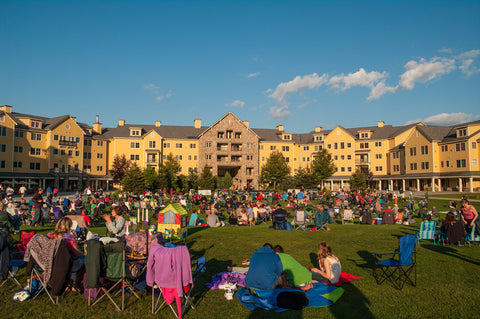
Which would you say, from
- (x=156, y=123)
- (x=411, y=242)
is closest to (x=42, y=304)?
(x=411, y=242)

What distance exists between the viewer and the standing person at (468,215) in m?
12.6

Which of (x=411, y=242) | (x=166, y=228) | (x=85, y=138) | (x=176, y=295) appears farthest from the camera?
(x=85, y=138)

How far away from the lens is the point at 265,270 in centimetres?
743

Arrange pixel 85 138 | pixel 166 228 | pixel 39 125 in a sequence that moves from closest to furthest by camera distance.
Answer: pixel 166 228 < pixel 39 125 < pixel 85 138

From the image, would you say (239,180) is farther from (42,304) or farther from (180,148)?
(42,304)

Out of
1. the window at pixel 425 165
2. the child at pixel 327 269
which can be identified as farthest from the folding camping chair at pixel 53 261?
the window at pixel 425 165

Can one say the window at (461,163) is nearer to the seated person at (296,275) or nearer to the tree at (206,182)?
the tree at (206,182)

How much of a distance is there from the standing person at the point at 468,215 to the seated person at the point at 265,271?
9.28 metres

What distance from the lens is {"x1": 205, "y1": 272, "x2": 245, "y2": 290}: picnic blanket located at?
8.09 metres

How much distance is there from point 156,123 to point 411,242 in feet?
208

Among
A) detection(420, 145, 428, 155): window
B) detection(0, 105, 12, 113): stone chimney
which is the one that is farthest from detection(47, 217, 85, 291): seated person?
detection(0, 105, 12, 113): stone chimney

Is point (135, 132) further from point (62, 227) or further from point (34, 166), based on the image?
point (62, 227)

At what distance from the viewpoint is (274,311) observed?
22.1ft

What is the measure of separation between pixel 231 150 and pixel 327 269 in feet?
180
